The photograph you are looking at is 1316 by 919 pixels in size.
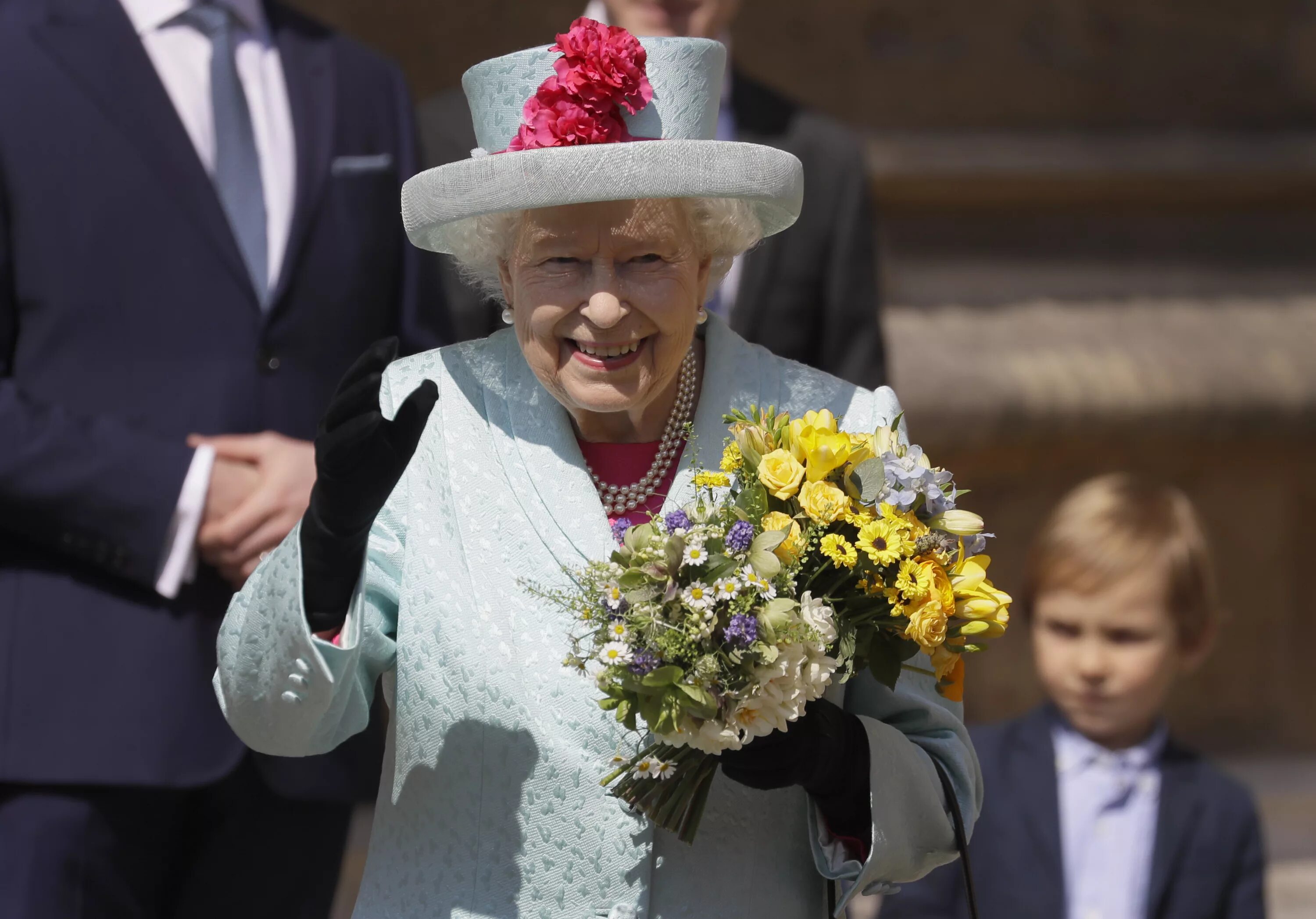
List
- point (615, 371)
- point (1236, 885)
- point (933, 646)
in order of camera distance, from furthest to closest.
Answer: point (1236, 885) → point (615, 371) → point (933, 646)

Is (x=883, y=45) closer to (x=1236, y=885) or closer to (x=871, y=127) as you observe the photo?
(x=871, y=127)

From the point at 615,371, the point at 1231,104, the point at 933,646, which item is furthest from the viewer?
the point at 1231,104

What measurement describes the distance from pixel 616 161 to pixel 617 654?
0.55 metres

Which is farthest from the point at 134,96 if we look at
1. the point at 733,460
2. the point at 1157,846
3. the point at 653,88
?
the point at 1157,846

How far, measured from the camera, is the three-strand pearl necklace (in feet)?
7.97

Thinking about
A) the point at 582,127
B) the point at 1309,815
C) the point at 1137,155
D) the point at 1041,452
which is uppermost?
the point at 582,127

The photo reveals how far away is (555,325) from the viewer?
2.29 meters

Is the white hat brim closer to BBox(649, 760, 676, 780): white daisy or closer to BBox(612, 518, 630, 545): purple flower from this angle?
BBox(612, 518, 630, 545): purple flower

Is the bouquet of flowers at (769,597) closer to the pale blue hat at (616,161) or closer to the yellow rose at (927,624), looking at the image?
the yellow rose at (927,624)

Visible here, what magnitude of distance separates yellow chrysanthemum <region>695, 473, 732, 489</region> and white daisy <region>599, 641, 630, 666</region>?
21cm

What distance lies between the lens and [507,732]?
229 centimetres

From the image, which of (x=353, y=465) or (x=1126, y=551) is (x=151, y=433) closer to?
(x=353, y=465)

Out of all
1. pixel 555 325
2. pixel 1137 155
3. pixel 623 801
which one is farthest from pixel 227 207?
pixel 1137 155

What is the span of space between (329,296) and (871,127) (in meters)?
2.56
